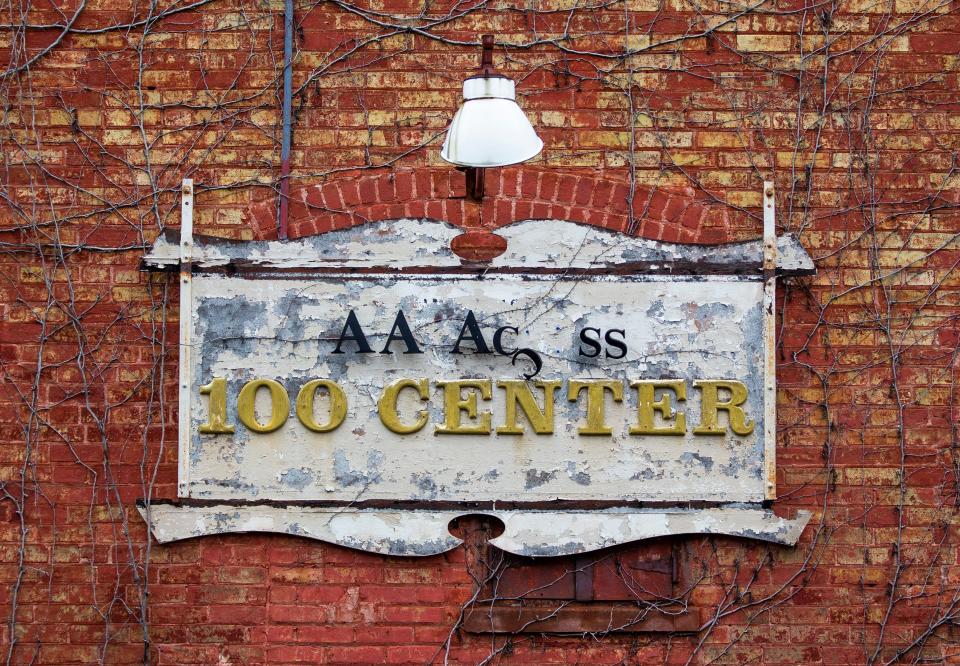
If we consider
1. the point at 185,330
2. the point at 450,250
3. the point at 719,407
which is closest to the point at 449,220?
the point at 450,250

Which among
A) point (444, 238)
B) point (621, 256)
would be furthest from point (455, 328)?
point (621, 256)

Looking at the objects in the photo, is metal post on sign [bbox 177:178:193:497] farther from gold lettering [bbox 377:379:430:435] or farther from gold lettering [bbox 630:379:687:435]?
gold lettering [bbox 630:379:687:435]

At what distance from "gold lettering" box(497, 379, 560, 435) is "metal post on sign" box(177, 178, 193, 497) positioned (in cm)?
124

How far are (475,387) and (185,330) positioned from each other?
118 cm

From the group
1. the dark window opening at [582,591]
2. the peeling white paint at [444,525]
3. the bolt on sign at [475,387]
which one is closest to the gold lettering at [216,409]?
the bolt on sign at [475,387]

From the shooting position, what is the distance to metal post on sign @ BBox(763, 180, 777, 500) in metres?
4.70

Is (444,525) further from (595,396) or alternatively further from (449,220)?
(449,220)

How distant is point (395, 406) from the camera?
4719mm

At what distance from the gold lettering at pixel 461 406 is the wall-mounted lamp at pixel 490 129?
0.94 meters

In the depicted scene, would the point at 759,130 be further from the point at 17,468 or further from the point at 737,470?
the point at 17,468

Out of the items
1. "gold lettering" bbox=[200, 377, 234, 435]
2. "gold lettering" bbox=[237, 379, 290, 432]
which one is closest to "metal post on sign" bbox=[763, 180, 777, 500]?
"gold lettering" bbox=[237, 379, 290, 432]

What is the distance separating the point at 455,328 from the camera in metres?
4.75

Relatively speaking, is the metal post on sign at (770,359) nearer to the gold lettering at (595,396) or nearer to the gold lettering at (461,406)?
the gold lettering at (595,396)

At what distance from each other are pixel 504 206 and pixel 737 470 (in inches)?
55.6
